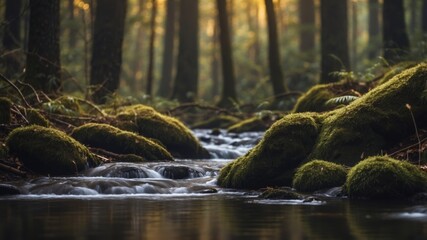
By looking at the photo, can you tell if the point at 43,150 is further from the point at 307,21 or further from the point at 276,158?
the point at 307,21

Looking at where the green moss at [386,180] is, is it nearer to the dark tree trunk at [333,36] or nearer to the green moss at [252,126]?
the green moss at [252,126]

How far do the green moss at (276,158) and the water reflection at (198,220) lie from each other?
158 centimetres

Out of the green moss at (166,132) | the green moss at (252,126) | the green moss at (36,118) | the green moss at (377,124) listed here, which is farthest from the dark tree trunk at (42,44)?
the green moss at (377,124)

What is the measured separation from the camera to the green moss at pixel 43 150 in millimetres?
11344

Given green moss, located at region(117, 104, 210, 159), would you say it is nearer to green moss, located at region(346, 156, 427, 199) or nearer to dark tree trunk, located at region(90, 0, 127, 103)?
dark tree trunk, located at region(90, 0, 127, 103)

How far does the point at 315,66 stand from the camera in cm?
3397

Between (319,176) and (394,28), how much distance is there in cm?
1261

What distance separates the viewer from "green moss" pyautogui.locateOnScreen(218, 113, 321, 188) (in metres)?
10.6

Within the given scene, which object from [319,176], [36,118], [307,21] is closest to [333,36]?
[36,118]

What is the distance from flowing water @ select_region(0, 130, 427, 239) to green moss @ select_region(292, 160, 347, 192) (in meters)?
0.72

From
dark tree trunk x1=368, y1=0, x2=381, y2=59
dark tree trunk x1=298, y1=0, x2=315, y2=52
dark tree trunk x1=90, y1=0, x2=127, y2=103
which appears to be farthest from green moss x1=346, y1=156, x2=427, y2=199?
dark tree trunk x1=298, y1=0, x2=315, y2=52

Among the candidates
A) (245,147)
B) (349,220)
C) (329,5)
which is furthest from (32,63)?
(349,220)

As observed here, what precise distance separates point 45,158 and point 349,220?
6.21m

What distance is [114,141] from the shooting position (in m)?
13.7
